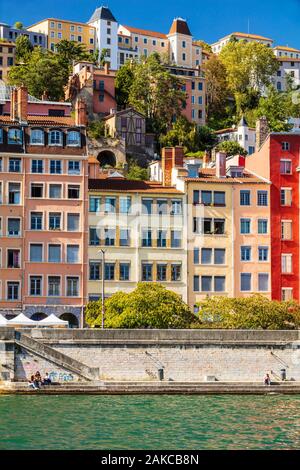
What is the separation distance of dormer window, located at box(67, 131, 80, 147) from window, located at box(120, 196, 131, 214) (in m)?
4.71

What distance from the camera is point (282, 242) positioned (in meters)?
76.2

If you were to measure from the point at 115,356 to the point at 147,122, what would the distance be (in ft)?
245

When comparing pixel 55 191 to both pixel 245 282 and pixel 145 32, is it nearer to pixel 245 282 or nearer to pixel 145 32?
pixel 245 282

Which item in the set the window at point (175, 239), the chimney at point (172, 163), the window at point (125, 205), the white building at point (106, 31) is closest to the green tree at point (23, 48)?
the white building at point (106, 31)

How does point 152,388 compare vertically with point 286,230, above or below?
below

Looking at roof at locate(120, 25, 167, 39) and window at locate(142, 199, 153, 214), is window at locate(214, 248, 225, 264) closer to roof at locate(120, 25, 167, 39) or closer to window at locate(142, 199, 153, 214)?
window at locate(142, 199, 153, 214)

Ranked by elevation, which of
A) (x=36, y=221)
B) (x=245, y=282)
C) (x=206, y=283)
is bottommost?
(x=206, y=283)

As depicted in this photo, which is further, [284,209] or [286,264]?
[284,209]

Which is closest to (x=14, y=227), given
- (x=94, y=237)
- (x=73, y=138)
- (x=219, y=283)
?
(x=94, y=237)

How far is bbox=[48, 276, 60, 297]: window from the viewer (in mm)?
71875

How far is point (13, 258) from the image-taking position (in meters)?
72.0

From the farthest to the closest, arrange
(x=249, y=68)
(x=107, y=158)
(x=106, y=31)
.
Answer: (x=106, y=31) < (x=249, y=68) < (x=107, y=158)

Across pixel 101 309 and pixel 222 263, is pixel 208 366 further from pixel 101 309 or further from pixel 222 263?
pixel 222 263

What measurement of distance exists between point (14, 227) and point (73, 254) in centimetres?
419
